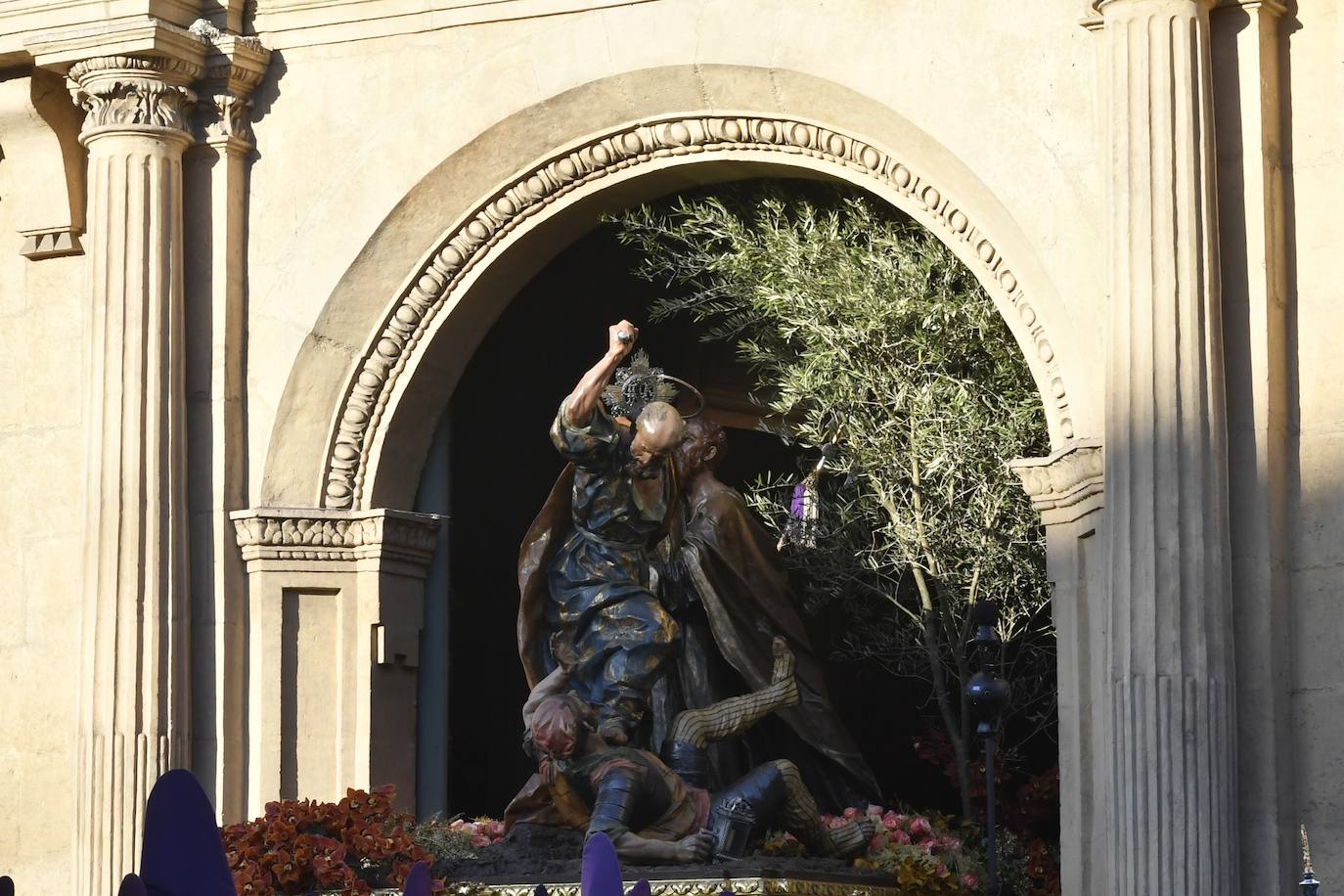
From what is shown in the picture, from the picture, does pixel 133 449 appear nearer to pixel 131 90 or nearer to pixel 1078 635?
pixel 131 90

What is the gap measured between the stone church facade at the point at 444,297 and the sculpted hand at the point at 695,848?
1.33 m

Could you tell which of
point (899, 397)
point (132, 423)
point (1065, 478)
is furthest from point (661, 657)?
point (132, 423)

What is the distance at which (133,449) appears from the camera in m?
9.27

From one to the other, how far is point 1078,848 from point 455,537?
137 inches

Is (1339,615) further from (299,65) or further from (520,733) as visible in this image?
(299,65)

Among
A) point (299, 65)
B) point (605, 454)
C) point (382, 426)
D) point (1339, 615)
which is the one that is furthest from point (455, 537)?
point (1339, 615)

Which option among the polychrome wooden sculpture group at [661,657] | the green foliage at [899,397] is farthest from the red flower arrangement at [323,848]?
the green foliage at [899,397]

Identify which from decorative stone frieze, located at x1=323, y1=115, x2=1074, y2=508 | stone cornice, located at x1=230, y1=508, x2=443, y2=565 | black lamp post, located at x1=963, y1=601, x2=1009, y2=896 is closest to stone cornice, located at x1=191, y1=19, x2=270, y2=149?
decorative stone frieze, located at x1=323, y1=115, x2=1074, y2=508

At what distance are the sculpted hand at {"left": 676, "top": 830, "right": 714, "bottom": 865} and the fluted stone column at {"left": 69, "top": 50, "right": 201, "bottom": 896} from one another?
253 cm

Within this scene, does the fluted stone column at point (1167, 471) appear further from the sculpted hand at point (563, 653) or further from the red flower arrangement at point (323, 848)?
the red flower arrangement at point (323, 848)

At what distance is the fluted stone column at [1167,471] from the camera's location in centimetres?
→ 716

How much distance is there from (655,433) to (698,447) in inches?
20.4

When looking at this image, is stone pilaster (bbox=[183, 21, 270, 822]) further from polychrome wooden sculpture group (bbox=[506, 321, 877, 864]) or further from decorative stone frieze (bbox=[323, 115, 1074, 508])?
polychrome wooden sculpture group (bbox=[506, 321, 877, 864])

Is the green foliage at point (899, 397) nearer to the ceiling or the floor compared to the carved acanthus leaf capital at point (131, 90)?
Answer: nearer to the floor
